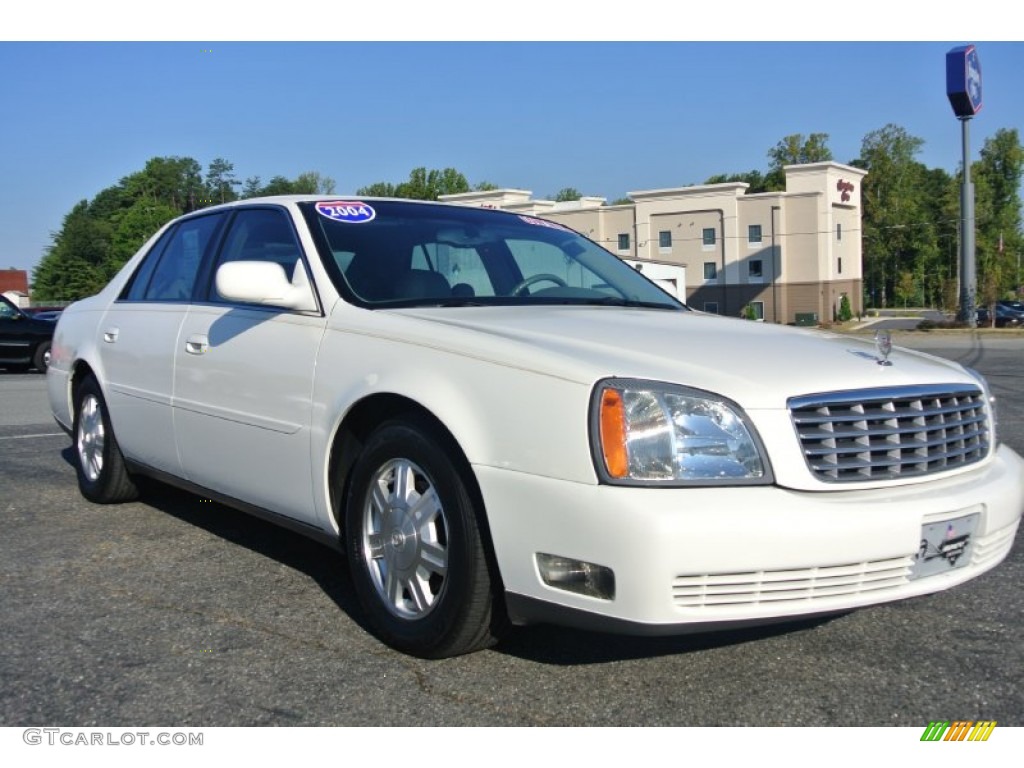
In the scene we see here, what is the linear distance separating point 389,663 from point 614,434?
1107 mm

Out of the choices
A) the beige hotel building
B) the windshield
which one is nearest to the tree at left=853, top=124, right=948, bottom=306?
the beige hotel building

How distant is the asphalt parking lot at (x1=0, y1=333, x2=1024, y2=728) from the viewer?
115 inches

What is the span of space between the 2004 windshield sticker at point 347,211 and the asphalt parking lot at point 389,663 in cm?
148

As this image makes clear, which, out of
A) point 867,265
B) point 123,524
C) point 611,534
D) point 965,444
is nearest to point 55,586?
point 123,524

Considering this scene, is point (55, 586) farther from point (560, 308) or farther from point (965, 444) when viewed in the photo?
point (965, 444)

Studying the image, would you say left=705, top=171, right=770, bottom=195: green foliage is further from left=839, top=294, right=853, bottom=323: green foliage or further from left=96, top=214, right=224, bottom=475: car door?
left=96, top=214, right=224, bottom=475: car door

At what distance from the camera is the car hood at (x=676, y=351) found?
2.93m

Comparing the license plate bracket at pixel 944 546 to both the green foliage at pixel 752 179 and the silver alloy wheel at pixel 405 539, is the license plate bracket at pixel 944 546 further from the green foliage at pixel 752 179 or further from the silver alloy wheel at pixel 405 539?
the green foliage at pixel 752 179

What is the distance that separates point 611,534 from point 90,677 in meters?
1.69

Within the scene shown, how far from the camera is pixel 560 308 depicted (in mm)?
4020

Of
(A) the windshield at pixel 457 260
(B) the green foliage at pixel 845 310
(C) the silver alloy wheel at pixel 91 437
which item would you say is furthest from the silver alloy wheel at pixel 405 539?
(B) the green foliage at pixel 845 310

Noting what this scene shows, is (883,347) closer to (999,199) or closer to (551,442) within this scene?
(551,442)

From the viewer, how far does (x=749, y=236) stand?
6625cm

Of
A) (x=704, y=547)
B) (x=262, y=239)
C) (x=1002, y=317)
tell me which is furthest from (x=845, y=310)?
(x=704, y=547)
